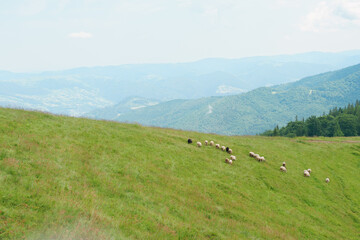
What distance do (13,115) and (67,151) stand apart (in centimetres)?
850

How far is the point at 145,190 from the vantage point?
15.6 meters

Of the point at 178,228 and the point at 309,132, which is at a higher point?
the point at 178,228

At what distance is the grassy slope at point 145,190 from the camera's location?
10.0m

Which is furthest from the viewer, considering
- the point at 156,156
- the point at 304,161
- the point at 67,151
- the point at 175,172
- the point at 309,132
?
the point at 309,132

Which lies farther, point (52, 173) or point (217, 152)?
point (217, 152)

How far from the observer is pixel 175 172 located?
20.2 m

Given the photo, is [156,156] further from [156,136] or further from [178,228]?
[178,228]

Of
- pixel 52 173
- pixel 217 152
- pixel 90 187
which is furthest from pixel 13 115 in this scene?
pixel 217 152

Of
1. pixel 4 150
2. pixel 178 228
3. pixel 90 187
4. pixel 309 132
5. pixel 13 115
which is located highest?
pixel 13 115

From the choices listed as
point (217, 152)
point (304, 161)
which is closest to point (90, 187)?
point (217, 152)

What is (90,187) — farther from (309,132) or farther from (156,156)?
(309,132)

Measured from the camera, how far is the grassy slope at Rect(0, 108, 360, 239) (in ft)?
32.8

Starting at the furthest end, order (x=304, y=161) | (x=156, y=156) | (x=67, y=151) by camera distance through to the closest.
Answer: (x=304, y=161) → (x=156, y=156) → (x=67, y=151)

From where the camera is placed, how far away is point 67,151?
1748 cm
